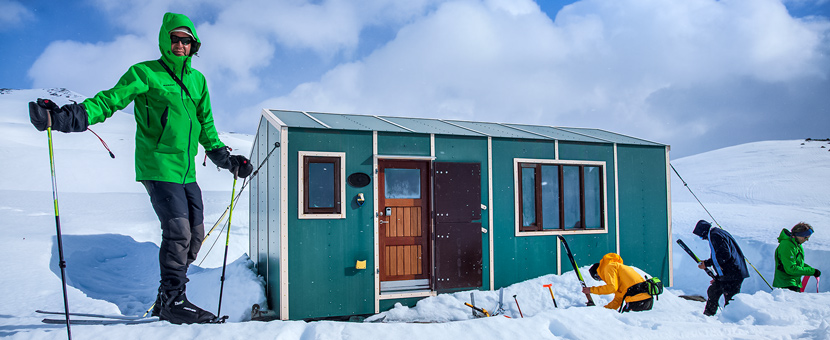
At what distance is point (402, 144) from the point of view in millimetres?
5578

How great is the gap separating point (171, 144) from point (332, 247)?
2.80 m

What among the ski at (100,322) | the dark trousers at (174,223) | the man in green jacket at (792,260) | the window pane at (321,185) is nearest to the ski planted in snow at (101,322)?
the ski at (100,322)

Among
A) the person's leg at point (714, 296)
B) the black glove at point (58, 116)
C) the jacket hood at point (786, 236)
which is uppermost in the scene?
the black glove at point (58, 116)

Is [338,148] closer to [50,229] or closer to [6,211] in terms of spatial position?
[50,229]

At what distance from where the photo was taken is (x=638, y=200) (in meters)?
6.86

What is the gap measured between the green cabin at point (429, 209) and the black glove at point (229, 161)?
1.71 m

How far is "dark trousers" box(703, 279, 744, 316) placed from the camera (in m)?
5.12

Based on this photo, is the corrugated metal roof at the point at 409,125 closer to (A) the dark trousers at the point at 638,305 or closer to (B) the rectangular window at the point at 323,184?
(B) the rectangular window at the point at 323,184

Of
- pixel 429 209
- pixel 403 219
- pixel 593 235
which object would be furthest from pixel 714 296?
pixel 403 219

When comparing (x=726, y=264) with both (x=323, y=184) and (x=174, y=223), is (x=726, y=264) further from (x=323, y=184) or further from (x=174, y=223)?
(x=174, y=223)

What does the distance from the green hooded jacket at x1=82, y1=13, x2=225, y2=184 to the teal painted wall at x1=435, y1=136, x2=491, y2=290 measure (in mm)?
3470

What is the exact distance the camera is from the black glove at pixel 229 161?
3.03 metres

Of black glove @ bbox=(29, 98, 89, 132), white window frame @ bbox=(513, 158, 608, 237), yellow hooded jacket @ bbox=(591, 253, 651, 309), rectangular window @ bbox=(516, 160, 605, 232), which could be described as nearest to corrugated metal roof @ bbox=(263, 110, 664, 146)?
white window frame @ bbox=(513, 158, 608, 237)

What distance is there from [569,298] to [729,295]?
1848 mm
